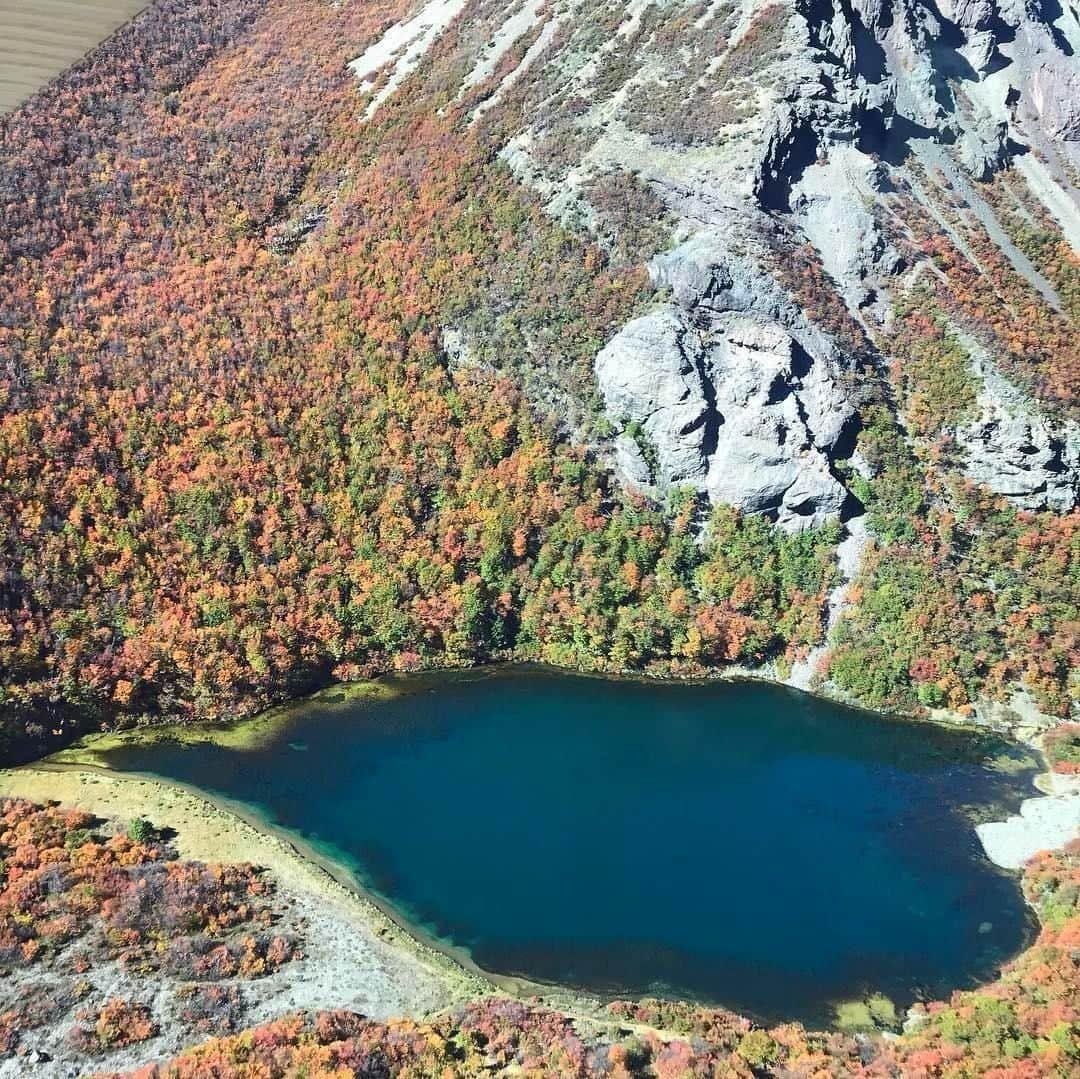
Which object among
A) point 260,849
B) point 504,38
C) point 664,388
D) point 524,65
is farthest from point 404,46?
point 260,849

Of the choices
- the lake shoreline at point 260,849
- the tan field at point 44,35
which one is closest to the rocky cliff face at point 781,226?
the tan field at point 44,35

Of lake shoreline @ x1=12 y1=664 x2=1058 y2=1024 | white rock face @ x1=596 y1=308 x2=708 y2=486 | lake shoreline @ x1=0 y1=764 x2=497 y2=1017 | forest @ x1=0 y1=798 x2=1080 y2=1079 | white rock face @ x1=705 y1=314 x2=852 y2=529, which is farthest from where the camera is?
white rock face @ x1=596 y1=308 x2=708 y2=486

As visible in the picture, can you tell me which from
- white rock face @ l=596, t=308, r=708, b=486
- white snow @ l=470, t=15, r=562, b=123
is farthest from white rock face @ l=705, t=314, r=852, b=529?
white snow @ l=470, t=15, r=562, b=123

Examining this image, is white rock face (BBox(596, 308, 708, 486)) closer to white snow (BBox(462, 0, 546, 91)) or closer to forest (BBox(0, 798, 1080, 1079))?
white snow (BBox(462, 0, 546, 91))

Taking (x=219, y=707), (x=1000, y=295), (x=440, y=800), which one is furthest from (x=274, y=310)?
(x=1000, y=295)

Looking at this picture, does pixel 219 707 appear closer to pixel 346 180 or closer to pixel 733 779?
pixel 733 779

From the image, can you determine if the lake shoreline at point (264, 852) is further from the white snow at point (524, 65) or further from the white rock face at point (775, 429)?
the white snow at point (524, 65)
